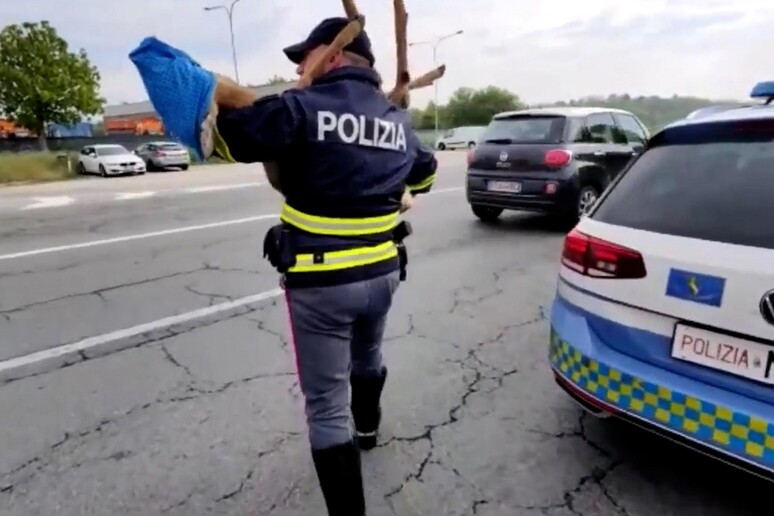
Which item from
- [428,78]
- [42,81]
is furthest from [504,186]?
[42,81]

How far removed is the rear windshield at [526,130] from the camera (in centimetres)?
748

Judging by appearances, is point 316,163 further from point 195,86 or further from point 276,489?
point 276,489

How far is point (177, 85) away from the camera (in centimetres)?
153

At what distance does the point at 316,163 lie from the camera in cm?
171

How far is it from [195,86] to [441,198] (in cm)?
996

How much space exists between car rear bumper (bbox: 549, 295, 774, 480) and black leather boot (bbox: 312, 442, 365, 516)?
97cm

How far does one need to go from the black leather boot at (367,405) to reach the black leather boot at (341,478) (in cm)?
43

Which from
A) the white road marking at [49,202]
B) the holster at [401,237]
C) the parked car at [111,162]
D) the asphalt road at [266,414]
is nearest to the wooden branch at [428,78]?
the holster at [401,237]

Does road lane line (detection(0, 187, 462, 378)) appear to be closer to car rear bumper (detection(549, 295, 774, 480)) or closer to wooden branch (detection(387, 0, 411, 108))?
wooden branch (detection(387, 0, 411, 108))

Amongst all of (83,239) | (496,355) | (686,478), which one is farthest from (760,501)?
(83,239)

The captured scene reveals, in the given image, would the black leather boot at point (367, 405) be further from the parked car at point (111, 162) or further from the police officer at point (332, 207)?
the parked car at point (111, 162)

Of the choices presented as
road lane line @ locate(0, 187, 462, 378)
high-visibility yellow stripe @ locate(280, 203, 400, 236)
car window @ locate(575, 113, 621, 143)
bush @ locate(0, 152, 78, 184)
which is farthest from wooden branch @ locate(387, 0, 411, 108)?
bush @ locate(0, 152, 78, 184)

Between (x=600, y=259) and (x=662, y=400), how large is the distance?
0.58m

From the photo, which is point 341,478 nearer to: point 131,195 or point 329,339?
point 329,339
